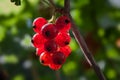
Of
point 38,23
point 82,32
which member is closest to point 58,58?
point 38,23

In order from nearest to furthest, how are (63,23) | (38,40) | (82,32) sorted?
(63,23) → (38,40) → (82,32)

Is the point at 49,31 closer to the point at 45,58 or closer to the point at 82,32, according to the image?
the point at 45,58

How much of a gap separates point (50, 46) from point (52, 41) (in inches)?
3.4

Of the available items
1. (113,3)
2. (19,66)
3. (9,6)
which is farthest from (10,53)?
(113,3)

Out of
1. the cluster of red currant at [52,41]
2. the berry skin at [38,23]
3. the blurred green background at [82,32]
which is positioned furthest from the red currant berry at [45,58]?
the blurred green background at [82,32]

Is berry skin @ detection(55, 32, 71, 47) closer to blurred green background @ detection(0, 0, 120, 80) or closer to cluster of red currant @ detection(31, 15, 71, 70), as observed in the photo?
cluster of red currant @ detection(31, 15, 71, 70)

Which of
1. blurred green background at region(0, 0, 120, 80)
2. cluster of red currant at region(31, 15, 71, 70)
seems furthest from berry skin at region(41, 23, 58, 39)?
blurred green background at region(0, 0, 120, 80)

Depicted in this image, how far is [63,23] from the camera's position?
1766 mm

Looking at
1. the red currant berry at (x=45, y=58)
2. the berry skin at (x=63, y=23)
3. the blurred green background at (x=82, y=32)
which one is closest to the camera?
the berry skin at (x=63, y=23)

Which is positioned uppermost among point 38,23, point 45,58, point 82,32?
point 38,23

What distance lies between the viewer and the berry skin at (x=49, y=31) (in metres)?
1.79

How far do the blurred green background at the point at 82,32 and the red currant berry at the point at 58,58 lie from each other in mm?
1963

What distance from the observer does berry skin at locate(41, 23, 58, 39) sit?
179 centimetres

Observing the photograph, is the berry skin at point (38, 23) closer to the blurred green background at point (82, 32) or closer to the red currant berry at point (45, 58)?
the red currant berry at point (45, 58)
